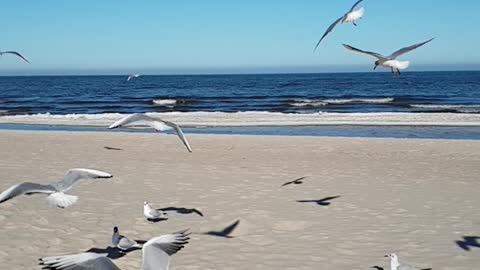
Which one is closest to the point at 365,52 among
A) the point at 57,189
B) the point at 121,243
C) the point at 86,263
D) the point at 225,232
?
the point at 225,232

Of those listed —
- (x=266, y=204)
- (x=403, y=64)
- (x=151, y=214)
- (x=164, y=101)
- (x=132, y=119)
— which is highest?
(x=403, y=64)

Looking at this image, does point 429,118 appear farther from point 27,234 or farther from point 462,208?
point 27,234

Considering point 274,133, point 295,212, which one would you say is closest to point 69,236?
point 295,212

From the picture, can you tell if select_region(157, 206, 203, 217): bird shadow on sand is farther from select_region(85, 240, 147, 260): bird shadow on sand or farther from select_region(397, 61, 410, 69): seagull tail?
select_region(397, 61, 410, 69): seagull tail

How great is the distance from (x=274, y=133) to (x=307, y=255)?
13.2m

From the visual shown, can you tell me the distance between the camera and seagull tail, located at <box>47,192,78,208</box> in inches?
189

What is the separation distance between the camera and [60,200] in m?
4.88

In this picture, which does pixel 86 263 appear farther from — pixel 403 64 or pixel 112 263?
pixel 403 64

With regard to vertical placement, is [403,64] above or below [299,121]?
above

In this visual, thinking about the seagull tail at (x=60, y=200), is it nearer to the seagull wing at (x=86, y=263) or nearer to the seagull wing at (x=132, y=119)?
the seagull wing at (x=132, y=119)

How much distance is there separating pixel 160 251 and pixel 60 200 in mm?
1698

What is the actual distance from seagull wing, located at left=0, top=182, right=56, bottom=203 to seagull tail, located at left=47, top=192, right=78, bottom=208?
59 mm

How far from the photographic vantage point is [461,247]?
5.51m

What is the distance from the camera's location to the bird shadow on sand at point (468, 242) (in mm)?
5539
